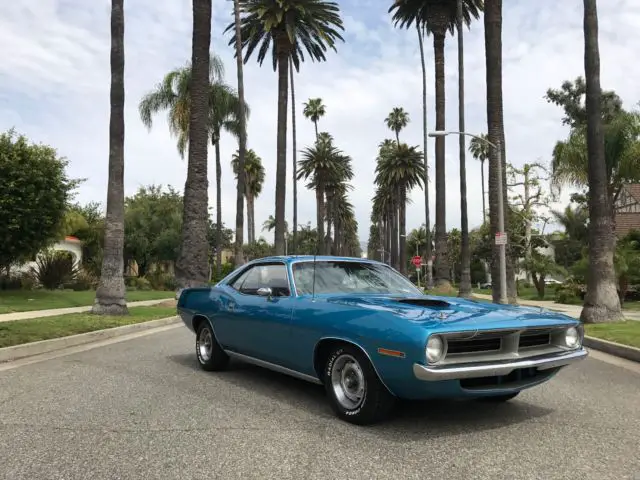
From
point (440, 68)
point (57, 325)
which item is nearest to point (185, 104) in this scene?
point (440, 68)

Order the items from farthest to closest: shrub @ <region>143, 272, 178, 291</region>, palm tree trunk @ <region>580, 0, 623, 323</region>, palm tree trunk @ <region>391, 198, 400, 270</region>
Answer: palm tree trunk @ <region>391, 198, 400, 270</region>
shrub @ <region>143, 272, 178, 291</region>
palm tree trunk @ <region>580, 0, 623, 323</region>

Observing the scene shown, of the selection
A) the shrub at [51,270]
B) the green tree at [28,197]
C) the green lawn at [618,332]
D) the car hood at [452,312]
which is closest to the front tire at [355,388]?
the car hood at [452,312]

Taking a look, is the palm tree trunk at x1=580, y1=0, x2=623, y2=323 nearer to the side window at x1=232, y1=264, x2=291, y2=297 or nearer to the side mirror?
the side window at x1=232, y1=264, x2=291, y2=297

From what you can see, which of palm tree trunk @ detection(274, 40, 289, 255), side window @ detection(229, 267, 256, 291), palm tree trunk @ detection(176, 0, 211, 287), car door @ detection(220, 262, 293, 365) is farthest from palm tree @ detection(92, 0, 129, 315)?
palm tree trunk @ detection(274, 40, 289, 255)

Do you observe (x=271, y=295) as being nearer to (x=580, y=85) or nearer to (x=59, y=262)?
(x=59, y=262)

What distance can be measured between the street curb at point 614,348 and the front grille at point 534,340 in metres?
5.42

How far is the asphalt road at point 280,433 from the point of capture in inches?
165

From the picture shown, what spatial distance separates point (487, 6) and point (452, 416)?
17918 millimetres

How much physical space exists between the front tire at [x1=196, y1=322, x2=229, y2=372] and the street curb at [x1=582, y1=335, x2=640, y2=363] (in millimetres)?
6768

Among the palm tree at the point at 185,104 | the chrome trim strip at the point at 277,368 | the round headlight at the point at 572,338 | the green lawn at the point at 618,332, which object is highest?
the palm tree at the point at 185,104

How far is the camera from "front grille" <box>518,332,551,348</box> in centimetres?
524

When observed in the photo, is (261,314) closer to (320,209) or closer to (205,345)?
(205,345)

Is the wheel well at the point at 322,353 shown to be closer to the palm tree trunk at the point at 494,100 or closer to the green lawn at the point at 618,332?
the green lawn at the point at 618,332

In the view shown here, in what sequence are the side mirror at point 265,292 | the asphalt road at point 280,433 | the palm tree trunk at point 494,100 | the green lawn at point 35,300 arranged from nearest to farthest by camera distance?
the asphalt road at point 280,433, the side mirror at point 265,292, the green lawn at point 35,300, the palm tree trunk at point 494,100
